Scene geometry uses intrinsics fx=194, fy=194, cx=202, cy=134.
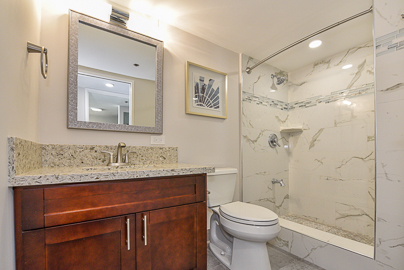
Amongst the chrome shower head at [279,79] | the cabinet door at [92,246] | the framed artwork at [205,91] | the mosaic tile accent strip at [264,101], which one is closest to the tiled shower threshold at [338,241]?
the framed artwork at [205,91]

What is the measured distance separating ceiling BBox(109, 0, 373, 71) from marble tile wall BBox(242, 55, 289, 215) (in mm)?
428

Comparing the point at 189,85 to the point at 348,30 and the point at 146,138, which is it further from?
the point at 348,30

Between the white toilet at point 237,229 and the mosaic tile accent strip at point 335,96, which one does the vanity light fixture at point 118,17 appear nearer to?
the white toilet at point 237,229

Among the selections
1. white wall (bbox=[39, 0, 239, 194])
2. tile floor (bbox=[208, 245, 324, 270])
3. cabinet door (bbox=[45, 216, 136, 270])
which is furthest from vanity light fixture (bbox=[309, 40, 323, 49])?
cabinet door (bbox=[45, 216, 136, 270])

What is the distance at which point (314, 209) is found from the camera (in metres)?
2.57

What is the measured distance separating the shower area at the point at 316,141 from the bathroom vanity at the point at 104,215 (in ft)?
4.18

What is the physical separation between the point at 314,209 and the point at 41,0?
345cm

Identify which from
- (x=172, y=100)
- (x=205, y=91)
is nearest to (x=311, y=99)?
(x=205, y=91)

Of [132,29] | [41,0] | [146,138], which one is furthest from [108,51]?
[146,138]

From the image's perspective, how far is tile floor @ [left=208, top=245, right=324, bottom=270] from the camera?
1.68 m

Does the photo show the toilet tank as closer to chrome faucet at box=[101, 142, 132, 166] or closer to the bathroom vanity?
the bathroom vanity

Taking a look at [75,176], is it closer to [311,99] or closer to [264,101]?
[264,101]

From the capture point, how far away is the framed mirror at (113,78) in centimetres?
145

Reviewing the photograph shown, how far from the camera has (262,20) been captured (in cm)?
184
